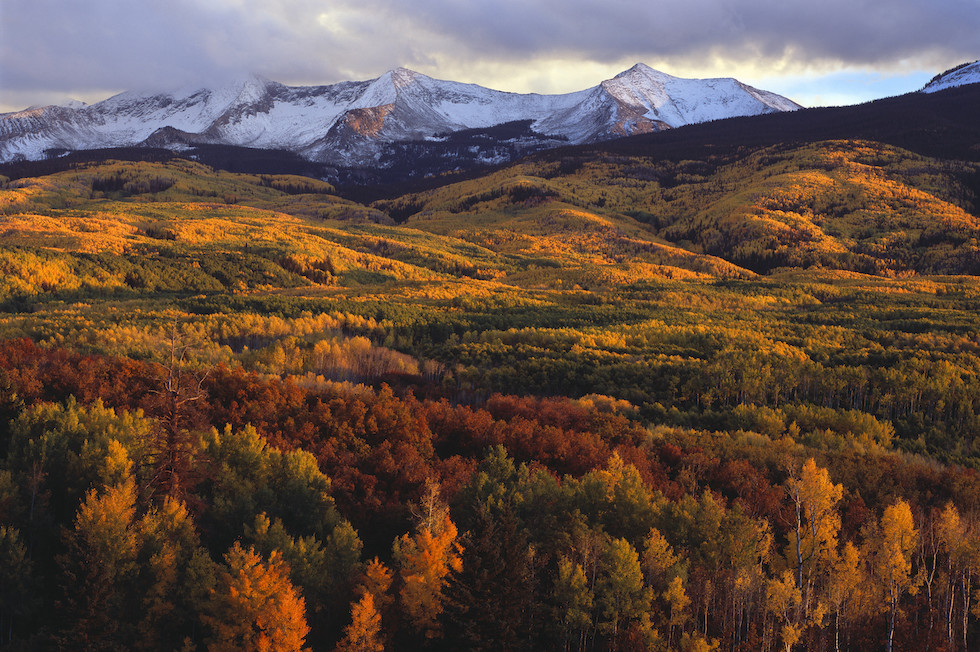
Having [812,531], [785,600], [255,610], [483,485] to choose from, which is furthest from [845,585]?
[255,610]

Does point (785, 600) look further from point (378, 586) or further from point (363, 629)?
point (363, 629)

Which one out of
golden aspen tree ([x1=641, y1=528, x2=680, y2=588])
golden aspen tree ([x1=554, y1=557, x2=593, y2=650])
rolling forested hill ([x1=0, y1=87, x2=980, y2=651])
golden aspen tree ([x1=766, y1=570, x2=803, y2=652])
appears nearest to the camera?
golden aspen tree ([x1=766, y1=570, x2=803, y2=652])

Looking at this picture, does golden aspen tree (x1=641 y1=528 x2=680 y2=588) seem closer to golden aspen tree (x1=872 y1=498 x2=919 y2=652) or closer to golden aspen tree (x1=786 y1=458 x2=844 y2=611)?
golden aspen tree (x1=786 y1=458 x2=844 y2=611)

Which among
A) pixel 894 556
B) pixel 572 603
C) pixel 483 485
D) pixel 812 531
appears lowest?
pixel 572 603

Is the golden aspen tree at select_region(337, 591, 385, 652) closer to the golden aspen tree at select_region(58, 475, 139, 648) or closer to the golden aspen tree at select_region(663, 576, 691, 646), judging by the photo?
the golden aspen tree at select_region(58, 475, 139, 648)

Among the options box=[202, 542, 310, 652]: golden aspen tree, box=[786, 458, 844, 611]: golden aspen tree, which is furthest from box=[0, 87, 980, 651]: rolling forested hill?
box=[786, 458, 844, 611]: golden aspen tree

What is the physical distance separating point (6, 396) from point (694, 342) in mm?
69725

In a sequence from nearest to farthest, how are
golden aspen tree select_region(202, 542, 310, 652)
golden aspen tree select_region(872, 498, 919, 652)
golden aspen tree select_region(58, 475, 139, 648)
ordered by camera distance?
golden aspen tree select_region(202, 542, 310, 652) < golden aspen tree select_region(58, 475, 139, 648) < golden aspen tree select_region(872, 498, 919, 652)

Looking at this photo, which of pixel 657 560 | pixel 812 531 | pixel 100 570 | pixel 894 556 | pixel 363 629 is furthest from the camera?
pixel 812 531

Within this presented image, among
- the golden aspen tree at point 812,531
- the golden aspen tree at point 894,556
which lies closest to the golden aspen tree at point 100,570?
the golden aspen tree at point 812,531

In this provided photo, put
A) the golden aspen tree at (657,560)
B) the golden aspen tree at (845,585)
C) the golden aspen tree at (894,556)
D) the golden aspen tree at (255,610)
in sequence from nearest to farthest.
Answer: the golden aspen tree at (255,610) < the golden aspen tree at (894,556) < the golden aspen tree at (845,585) < the golden aspen tree at (657,560)

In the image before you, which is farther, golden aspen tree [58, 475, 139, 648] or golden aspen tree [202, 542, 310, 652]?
golden aspen tree [58, 475, 139, 648]

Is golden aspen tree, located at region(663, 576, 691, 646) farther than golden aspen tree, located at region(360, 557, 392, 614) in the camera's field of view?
Yes

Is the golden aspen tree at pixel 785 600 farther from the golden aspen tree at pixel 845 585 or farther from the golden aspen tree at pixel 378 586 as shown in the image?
the golden aspen tree at pixel 378 586
